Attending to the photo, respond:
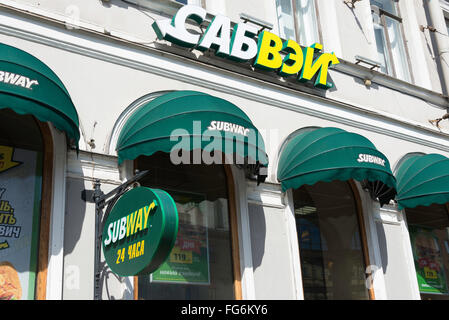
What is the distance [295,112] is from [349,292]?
3.09 metres

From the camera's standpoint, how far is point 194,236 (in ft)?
24.6

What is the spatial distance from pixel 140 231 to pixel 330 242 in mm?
4604

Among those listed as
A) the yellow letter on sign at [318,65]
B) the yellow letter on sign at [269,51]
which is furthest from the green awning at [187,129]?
the yellow letter on sign at [318,65]

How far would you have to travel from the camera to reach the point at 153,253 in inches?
195

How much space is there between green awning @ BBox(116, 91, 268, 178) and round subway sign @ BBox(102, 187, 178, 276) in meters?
1.09

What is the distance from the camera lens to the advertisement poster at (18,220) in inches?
236

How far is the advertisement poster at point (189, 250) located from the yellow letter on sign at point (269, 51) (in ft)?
8.38

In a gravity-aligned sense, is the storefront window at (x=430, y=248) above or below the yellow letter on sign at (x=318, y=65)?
below

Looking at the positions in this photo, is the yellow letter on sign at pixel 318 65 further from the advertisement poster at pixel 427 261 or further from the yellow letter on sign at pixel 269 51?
the advertisement poster at pixel 427 261

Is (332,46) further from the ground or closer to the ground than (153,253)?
further from the ground

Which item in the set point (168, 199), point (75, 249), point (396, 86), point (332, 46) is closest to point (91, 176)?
point (75, 249)

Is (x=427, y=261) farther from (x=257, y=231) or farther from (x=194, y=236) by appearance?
(x=194, y=236)

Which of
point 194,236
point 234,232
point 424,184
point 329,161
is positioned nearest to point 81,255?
point 194,236

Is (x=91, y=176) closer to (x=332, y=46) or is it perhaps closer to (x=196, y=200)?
(x=196, y=200)
